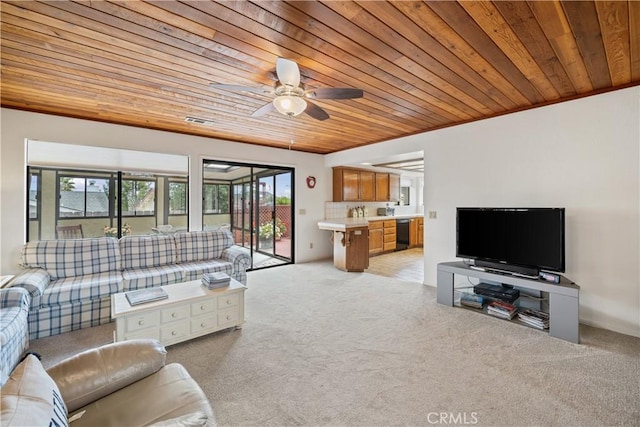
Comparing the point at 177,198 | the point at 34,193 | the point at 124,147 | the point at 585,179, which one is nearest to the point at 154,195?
the point at 177,198

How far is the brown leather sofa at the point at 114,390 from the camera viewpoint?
92cm

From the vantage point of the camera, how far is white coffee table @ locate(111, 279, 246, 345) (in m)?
2.22

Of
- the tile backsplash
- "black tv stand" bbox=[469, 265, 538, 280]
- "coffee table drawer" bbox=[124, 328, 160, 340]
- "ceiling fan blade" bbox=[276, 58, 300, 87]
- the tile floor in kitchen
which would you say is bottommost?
the tile floor in kitchen

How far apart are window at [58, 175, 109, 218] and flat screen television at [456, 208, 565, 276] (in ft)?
15.8

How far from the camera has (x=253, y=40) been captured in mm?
1888

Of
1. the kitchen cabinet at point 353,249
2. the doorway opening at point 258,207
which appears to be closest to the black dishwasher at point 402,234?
the kitchen cabinet at point 353,249

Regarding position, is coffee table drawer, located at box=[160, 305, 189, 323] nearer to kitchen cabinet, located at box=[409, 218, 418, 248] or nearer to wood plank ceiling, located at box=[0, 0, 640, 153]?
wood plank ceiling, located at box=[0, 0, 640, 153]

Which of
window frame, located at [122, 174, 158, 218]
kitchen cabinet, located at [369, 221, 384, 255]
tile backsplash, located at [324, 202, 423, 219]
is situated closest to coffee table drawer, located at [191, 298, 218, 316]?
window frame, located at [122, 174, 158, 218]

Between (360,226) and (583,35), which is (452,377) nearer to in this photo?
(583,35)

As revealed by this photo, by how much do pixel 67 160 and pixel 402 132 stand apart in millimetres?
4677

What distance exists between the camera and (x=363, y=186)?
6633mm

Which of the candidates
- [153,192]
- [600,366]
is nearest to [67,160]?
[153,192]

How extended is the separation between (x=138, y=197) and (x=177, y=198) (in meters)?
0.52

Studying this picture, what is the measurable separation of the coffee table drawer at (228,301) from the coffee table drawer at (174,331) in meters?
0.31
